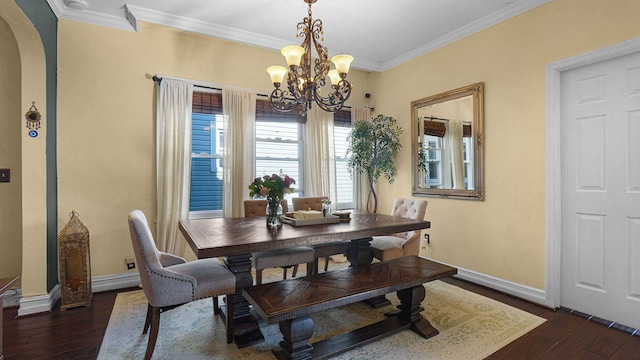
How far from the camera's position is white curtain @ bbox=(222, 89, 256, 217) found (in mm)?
3898

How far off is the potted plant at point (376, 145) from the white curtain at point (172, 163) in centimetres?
Answer: 222

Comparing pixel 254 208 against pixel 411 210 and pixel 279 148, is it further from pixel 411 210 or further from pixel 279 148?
pixel 411 210

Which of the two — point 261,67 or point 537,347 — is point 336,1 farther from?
point 537,347

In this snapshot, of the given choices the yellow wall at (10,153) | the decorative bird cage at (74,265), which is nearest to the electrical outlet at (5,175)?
the yellow wall at (10,153)

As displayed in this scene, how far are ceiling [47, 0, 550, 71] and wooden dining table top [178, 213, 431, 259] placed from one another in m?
2.16

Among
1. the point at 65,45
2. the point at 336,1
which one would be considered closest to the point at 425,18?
the point at 336,1

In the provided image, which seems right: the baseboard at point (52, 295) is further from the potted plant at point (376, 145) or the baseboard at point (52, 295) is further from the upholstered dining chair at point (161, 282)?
the potted plant at point (376, 145)

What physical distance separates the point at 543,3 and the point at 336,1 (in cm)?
195

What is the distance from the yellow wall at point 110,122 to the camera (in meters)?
3.25

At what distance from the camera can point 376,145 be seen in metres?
4.50

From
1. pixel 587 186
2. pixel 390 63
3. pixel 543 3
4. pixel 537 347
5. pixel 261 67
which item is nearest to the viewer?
pixel 537 347

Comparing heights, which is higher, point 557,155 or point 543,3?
point 543,3

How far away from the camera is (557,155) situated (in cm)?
295

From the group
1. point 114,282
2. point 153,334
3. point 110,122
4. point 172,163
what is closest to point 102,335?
Result: point 153,334
